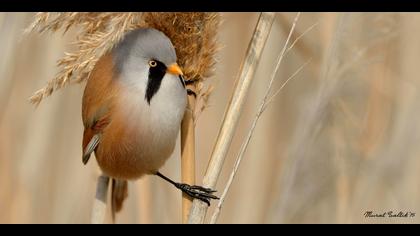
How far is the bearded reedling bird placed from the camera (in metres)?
1.72

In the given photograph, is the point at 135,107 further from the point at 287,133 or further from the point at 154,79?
the point at 287,133

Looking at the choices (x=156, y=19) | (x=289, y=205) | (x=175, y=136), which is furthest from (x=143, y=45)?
(x=289, y=205)

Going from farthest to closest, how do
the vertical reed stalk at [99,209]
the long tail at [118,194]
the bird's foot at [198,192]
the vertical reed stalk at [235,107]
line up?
the long tail at [118,194], the vertical reed stalk at [99,209], the bird's foot at [198,192], the vertical reed stalk at [235,107]

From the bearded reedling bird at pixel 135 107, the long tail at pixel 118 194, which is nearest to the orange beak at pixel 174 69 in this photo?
the bearded reedling bird at pixel 135 107

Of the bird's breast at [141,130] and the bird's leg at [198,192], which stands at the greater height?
the bird's breast at [141,130]

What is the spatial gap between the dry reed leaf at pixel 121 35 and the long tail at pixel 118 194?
0.64 m

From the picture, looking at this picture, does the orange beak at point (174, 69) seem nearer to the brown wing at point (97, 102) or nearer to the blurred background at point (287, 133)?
the brown wing at point (97, 102)

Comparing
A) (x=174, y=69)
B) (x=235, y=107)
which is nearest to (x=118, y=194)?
(x=174, y=69)

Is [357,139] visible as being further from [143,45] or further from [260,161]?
[143,45]

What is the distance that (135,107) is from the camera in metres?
1.90

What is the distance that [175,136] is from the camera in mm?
1884

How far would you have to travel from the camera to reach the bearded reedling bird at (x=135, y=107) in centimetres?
172

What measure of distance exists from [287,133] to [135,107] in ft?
2.95
